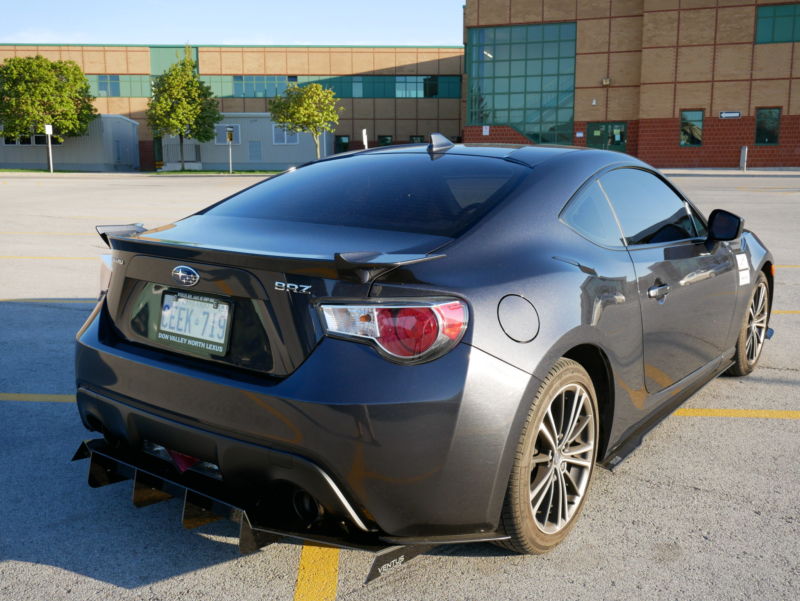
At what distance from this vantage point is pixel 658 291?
3367 millimetres

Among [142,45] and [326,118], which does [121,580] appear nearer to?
[326,118]

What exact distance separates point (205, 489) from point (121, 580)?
18.0 inches

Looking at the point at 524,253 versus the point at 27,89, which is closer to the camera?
the point at 524,253

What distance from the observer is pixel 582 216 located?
10.4 ft

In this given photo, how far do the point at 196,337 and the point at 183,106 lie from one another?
203 ft

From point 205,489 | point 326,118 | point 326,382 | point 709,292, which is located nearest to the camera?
point 326,382


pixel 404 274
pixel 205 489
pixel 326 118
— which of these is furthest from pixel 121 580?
pixel 326 118

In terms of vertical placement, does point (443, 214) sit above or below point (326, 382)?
above

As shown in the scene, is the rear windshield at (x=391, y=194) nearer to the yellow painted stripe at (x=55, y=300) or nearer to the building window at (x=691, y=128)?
the yellow painted stripe at (x=55, y=300)

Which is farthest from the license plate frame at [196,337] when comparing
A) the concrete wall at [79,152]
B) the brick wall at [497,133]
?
the concrete wall at [79,152]

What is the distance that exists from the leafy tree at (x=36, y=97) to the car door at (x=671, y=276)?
64.0m

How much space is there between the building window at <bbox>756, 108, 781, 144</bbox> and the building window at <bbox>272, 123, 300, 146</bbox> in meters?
35.9

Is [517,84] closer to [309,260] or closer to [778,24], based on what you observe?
[778,24]

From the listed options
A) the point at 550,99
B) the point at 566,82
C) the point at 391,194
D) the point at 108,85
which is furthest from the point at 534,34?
the point at 391,194
